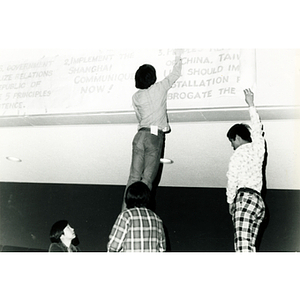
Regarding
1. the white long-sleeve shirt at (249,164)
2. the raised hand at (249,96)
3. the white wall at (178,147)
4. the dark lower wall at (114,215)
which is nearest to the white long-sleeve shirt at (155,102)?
the white wall at (178,147)

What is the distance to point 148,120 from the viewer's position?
354 cm

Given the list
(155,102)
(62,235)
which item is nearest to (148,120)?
(155,102)

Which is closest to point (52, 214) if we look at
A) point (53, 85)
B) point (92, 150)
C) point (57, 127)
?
point (92, 150)

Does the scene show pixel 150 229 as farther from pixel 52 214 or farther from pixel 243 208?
pixel 52 214

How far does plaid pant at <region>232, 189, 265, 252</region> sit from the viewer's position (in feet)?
10.2

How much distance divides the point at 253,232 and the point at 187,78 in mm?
1229

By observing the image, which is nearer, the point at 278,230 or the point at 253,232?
the point at 253,232

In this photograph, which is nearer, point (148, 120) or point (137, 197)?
point (137, 197)

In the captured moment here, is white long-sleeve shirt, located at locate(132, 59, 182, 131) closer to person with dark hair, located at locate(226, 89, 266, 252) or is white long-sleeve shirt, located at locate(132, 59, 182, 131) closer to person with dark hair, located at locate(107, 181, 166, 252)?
person with dark hair, located at locate(226, 89, 266, 252)

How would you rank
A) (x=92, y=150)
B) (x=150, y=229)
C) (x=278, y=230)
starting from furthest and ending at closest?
(x=278, y=230)
(x=92, y=150)
(x=150, y=229)

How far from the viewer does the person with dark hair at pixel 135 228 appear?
2902 mm

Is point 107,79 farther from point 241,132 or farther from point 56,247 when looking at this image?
point 56,247

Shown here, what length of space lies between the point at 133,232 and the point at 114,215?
119 inches

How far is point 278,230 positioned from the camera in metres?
5.04
